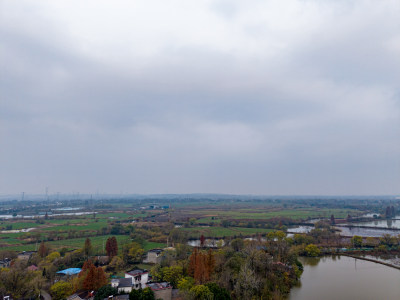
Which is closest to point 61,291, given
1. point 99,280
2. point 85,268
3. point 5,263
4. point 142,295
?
point 99,280

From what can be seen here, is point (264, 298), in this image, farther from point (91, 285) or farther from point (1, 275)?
point (1, 275)

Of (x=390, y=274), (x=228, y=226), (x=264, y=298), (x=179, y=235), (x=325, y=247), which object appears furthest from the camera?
(x=228, y=226)

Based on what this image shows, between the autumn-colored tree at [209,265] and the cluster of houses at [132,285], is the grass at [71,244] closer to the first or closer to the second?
the cluster of houses at [132,285]

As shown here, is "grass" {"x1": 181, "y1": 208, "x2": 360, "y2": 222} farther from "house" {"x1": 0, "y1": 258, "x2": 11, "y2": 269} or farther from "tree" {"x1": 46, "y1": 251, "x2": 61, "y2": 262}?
"house" {"x1": 0, "y1": 258, "x2": 11, "y2": 269}

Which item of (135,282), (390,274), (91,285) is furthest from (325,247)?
(91,285)

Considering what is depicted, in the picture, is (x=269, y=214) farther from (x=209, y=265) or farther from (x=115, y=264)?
(x=209, y=265)

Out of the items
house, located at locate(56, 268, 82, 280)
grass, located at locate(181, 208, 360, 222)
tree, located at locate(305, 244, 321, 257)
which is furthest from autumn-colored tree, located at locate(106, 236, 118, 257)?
grass, located at locate(181, 208, 360, 222)
